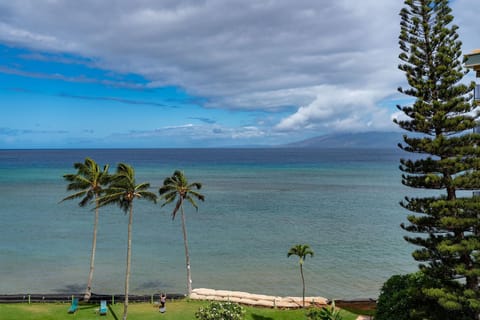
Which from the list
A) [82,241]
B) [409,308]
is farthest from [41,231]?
[409,308]

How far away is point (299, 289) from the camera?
35.0m

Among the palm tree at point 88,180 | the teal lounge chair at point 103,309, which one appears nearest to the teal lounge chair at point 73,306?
the teal lounge chair at point 103,309

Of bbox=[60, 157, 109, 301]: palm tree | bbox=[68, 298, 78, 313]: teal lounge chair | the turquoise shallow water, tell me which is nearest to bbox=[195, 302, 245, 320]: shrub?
bbox=[68, 298, 78, 313]: teal lounge chair

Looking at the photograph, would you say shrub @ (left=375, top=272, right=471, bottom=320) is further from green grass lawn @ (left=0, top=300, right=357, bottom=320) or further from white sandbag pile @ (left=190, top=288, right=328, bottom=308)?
white sandbag pile @ (left=190, top=288, right=328, bottom=308)

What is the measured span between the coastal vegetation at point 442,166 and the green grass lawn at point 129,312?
8.72m

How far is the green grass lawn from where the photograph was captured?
2584 centimetres

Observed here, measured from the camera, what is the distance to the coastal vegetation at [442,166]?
61.3ft

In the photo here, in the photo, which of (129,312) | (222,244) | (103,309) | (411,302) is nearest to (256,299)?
(129,312)

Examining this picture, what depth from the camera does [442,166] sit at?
19.3 meters

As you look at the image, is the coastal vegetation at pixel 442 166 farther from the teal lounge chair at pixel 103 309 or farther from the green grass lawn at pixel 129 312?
the teal lounge chair at pixel 103 309

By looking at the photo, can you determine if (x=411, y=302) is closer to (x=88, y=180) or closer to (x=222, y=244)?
(x=88, y=180)

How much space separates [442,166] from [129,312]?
2201cm

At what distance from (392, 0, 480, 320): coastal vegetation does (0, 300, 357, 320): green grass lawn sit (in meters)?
8.72

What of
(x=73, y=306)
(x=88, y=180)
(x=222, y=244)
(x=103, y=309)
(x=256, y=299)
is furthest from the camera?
(x=222, y=244)
